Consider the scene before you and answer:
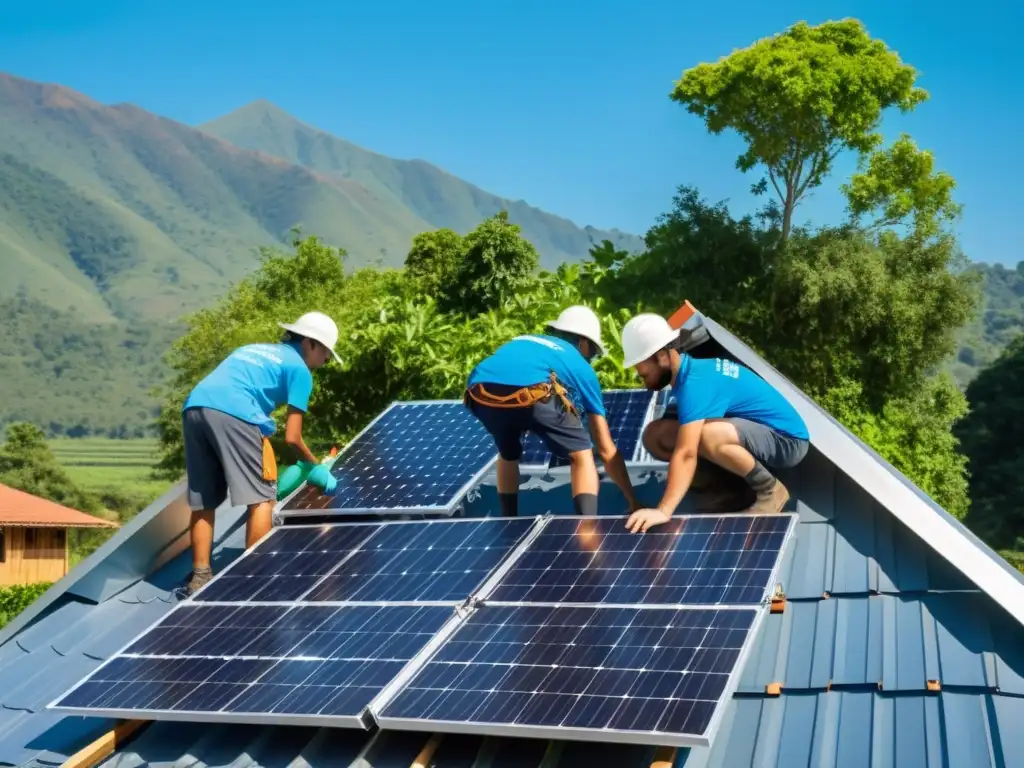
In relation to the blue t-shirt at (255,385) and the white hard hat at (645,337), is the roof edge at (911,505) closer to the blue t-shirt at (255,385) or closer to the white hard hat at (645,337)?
the white hard hat at (645,337)

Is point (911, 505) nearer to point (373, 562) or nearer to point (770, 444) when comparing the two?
point (770, 444)

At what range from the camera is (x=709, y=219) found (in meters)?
55.1

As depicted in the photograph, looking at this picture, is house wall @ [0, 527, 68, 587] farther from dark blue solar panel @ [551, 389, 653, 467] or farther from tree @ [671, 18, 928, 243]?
dark blue solar panel @ [551, 389, 653, 467]

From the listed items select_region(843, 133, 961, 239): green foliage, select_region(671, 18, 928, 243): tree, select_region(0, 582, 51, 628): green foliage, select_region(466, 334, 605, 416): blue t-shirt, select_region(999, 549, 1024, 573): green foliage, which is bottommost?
select_region(999, 549, 1024, 573): green foliage

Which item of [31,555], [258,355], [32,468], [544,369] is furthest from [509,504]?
[32,468]

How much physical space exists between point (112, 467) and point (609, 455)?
176 metres

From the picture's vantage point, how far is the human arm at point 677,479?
6875 mm

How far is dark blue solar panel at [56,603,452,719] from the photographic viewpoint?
5992mm

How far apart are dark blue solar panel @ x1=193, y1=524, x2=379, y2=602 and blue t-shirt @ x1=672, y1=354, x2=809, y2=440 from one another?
2.23 meters

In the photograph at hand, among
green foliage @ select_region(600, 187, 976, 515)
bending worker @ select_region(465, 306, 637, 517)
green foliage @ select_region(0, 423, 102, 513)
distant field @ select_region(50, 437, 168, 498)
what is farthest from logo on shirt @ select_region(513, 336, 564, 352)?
distant field @ select_region(50, 437, 168, 498)

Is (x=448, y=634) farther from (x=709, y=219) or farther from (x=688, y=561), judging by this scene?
(x=709, y=219)

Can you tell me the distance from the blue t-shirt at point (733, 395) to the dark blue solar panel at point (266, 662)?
6.50 feet

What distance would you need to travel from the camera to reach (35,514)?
52.1 meters

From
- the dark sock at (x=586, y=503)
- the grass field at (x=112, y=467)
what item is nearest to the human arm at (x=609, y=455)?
the dark sock at (x=586, y=503)
